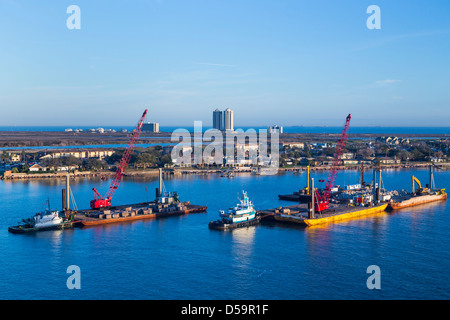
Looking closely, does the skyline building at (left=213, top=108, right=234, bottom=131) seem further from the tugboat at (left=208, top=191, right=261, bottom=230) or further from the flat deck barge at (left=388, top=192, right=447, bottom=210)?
the tugboat at (left=208, top=191, right=261, bottom=230)

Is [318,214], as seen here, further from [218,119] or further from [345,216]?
[218,119]

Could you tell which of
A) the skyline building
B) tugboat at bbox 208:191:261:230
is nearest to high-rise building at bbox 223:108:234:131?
the skyline building

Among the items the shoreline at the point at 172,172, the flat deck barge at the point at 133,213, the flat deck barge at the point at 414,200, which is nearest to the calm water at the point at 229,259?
the flat deck barge at the point at 133,213

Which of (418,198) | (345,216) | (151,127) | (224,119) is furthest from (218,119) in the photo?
(345,216)

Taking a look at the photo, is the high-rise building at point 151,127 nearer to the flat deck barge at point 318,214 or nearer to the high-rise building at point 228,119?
the high-rise building at point 228,119

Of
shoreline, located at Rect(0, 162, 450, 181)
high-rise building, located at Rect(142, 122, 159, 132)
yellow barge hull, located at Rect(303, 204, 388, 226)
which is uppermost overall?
high-rise building, located at Rect(142, 122, 159, 132)

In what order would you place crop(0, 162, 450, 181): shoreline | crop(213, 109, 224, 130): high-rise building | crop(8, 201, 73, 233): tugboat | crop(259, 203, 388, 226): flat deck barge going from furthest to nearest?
crop(213, 109, 224, 130): high-rise building, crop(0, 162, 450, 181): shoreline, crop(259, 203, 388, 226): flat deck barge, crop(8, 201, 73, 233): tugboat
